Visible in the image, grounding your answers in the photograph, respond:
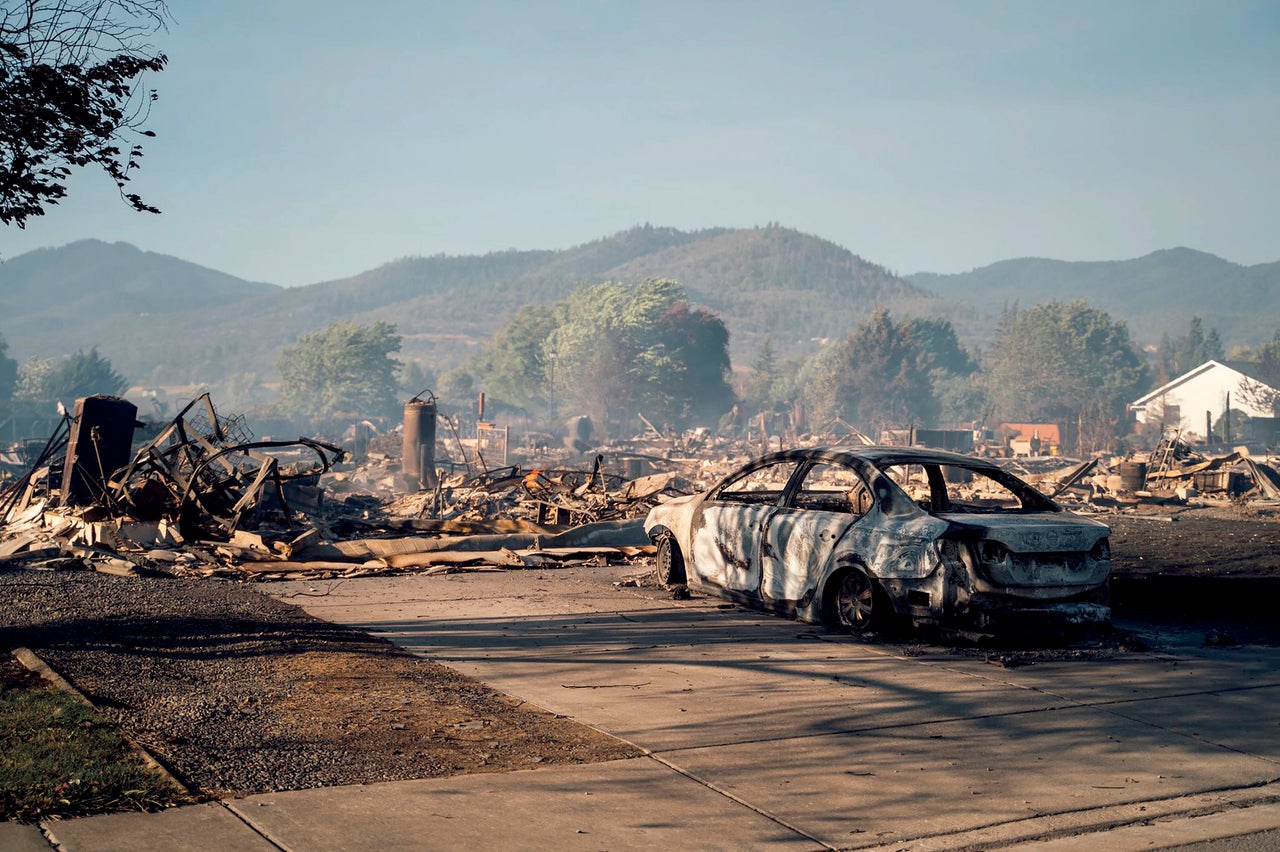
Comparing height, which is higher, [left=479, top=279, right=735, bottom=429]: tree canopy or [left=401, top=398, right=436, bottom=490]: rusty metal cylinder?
[left=479, top=279, right=735, bottom=429]: tree canopy

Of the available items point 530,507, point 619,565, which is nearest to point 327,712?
point 619,565

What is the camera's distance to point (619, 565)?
47.4 ft

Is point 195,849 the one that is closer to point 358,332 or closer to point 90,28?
point 90,28

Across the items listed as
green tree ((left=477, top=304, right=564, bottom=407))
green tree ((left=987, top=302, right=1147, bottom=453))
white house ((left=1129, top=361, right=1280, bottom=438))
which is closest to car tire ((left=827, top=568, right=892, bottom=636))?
white house ((left=1129, top=361, right=1280, bottom=438))

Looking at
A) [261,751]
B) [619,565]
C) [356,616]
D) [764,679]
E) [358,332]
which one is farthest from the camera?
[358,332]

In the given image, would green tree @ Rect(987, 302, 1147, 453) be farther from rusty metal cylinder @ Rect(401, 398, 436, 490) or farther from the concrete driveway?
the concrete driveway

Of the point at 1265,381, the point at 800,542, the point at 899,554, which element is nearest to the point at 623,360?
the point at 1265,381

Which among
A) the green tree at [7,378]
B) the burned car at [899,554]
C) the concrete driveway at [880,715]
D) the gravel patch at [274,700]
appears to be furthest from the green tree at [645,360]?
the gravel patch at [274,700]

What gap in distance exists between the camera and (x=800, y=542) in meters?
9.34

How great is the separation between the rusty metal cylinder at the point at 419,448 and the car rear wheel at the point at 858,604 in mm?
30702

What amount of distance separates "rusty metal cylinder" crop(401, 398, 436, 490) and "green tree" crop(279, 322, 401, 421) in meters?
118

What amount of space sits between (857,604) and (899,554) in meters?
0.72

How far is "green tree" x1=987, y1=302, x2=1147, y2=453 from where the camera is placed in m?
133

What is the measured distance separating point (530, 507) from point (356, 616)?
13.8m
